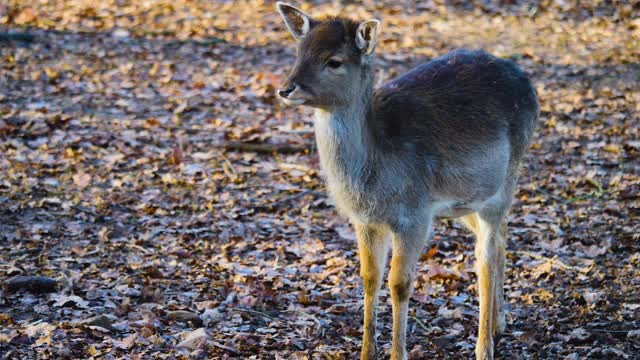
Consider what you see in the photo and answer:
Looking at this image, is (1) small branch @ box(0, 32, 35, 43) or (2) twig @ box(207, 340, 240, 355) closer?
(2) twig @ box(207, 340, 240, 355)

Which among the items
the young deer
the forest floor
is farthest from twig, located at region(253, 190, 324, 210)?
the young deer

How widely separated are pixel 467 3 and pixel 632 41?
333 centimetres

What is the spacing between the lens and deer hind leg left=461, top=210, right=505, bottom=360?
610 cm

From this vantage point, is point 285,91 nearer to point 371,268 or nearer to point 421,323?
point 371,268

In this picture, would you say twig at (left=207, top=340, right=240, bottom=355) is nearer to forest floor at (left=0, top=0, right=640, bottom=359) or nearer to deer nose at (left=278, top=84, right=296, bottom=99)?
forest floor at (left=0, top=0, right=640, bottom=359)

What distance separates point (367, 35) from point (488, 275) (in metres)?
1.97

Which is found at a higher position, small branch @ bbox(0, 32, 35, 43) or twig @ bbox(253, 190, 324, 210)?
small branch @ bbox(0, 32, 35, 43)

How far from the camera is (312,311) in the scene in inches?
267

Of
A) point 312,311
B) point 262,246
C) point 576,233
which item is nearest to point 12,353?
point 312,311

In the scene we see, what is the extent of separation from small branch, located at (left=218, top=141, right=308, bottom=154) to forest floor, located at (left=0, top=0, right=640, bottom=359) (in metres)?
0.02

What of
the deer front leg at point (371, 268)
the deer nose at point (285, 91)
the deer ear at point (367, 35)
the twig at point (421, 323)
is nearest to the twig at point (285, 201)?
the twig at point (421, 323)

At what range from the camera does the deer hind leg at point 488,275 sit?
610 centimetres

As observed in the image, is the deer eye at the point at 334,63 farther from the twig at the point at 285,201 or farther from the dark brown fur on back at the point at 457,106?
the twig at the point at 285,201

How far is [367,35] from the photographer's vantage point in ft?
18.0
